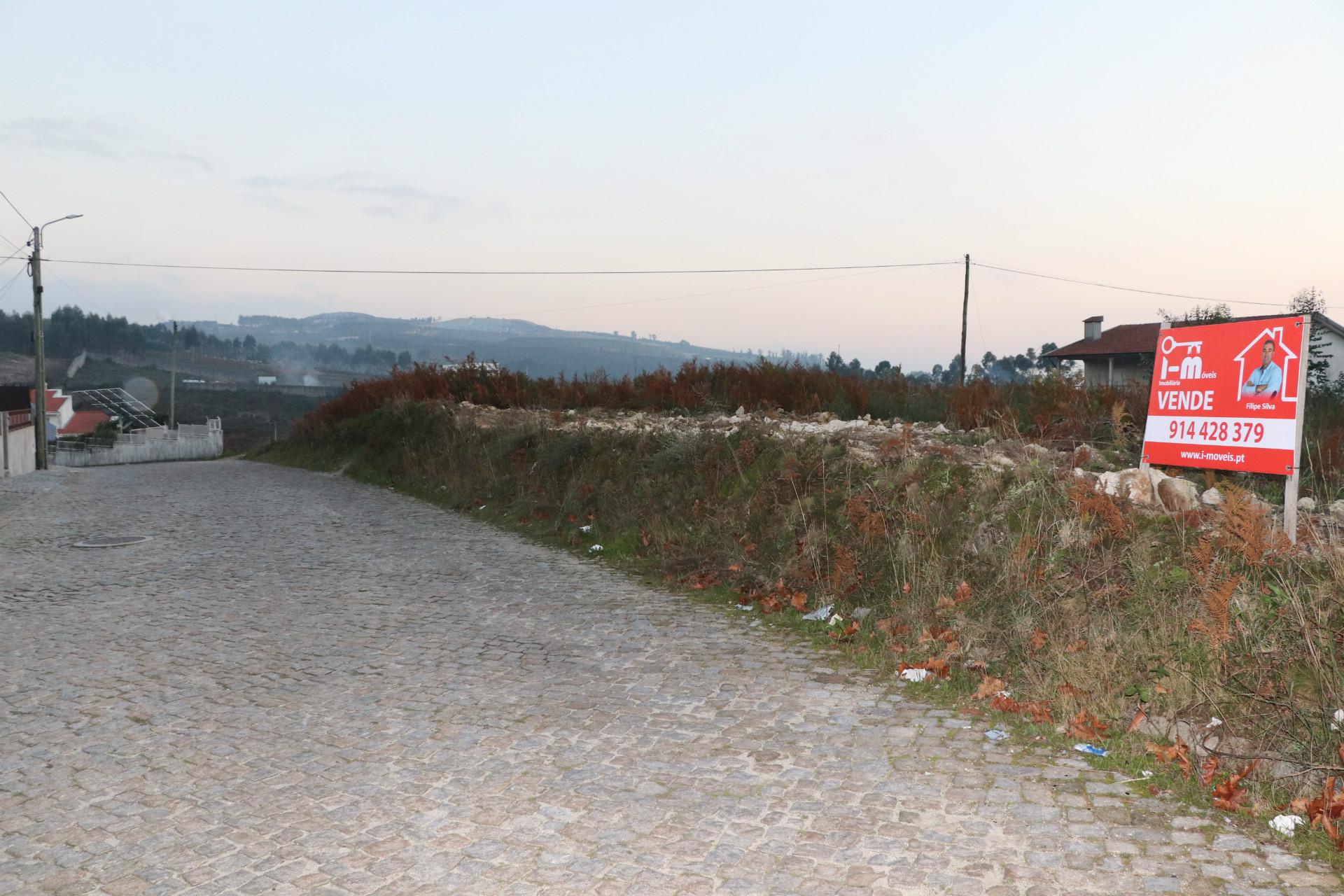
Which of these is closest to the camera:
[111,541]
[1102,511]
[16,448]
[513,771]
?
[513,771]

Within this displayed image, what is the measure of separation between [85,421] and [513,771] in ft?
314

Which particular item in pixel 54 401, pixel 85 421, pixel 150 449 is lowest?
pixel 85 421

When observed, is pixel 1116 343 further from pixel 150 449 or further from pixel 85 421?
pixel 85 421

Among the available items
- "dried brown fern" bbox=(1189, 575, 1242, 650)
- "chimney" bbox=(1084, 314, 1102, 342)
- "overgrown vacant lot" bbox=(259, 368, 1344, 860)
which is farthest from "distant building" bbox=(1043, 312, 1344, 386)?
"dried brown fern" bbox=(1189, 575, 1242, 650)

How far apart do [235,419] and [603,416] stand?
93.3 m

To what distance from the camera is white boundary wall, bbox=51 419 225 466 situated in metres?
55.7

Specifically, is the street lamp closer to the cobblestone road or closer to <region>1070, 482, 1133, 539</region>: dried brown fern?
the cobblestone road

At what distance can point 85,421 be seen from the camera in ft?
276

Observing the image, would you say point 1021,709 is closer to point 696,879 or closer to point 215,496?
point 696,879

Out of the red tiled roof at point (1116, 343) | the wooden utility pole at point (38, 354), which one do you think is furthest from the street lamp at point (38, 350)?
the red tiled roof at point (1116, 343)

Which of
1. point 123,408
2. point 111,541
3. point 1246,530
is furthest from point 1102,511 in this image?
point 123,408

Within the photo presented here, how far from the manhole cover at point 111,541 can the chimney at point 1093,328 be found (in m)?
58.5

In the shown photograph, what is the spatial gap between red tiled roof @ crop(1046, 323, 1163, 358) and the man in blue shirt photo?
160 feet

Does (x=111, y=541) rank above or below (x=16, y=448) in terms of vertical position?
above
